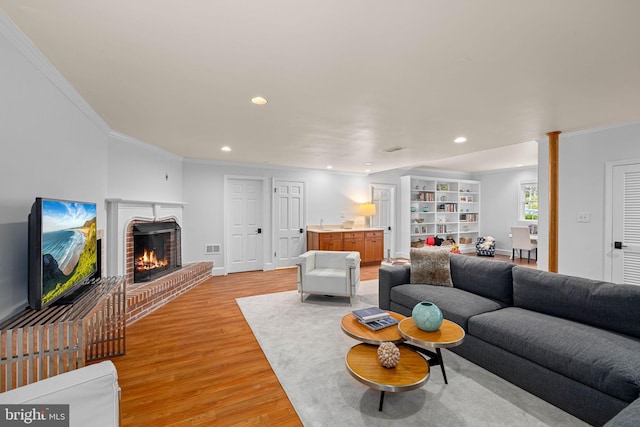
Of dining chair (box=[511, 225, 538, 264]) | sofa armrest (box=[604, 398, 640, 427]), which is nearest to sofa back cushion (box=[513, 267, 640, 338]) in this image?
sofa armrest (box=[604, 398, 640, 427])

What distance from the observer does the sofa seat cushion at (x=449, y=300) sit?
2.52 m

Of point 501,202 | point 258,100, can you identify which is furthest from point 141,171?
point 501,202

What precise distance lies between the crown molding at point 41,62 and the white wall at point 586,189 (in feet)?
18.2

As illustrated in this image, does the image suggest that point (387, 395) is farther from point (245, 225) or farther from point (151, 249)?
point (245, 225)

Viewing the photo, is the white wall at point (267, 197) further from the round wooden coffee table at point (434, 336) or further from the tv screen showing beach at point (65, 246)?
the round wooden coffee table at point (434, 336)

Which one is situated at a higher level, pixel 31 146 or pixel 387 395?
pixel 31 146

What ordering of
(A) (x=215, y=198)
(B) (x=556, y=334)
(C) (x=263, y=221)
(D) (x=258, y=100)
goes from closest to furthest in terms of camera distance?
1. (B) (x=556, y=334)
2. (D) (x=258, y=100)
3. (A) (x=215, y=198)
4. (C) (x=263, y=221)

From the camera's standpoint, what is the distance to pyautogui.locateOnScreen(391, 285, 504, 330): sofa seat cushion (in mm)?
2523

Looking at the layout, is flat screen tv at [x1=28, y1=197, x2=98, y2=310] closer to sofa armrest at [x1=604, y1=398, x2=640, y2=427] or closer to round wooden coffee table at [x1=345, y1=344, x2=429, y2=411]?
round wooden coffee table at [x1=345, y1=344, x2=429, y2=411]

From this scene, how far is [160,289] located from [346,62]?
3.70 m

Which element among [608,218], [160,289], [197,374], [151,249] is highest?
[608,218]

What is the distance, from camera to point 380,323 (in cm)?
227

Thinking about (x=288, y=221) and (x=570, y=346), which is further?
(x=288, y=221)

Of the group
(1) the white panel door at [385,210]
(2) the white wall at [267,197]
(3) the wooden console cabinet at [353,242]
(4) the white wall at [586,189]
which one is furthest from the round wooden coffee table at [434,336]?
(1) the white panel door at [385,210]
